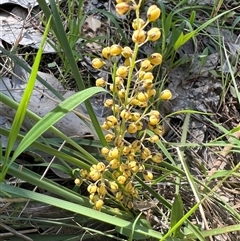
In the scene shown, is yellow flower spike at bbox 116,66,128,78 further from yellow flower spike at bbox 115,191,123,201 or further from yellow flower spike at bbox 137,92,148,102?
yellow flower spike at bbox 115,191,123,201

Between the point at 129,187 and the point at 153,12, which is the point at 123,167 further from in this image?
the point at 153,12

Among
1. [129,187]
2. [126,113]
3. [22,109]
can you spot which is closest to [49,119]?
[22,109]

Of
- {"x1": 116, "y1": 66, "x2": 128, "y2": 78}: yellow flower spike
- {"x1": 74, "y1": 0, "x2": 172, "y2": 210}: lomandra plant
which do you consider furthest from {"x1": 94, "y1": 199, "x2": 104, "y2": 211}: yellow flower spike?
{"x1": 116, "y1": 66, "x2": 128, "y2": 78}: yellow flower spike

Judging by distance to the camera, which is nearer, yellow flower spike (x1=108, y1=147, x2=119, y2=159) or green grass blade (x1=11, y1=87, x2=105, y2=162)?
green grass blade (x1=11, y1=87, x2=105, y2=162)

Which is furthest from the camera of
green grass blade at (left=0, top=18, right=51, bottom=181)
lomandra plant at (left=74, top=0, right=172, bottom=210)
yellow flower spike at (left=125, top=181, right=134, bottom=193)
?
yellow flower spike at (left=125, top=181, right=134, bottom=193)

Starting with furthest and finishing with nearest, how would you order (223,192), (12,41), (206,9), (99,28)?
(206,9) → (99,28) → (12,41) → (223,192)

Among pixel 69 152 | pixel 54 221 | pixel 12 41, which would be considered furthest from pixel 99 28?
pixel 54 221

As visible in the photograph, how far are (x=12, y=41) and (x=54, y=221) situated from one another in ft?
2.15

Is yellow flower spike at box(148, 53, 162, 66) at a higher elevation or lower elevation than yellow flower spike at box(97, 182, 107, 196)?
higher

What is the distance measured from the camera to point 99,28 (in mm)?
1564

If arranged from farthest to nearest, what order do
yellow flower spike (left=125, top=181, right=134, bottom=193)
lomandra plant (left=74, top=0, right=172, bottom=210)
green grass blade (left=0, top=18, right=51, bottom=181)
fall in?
yellow flower spike (left=125, top=181, right=134, bottom=193) → lomandra plant (left=74, top=0, right=172, bottom=210) → green grass blade (left=0, top=18, right=51, bottom=181)

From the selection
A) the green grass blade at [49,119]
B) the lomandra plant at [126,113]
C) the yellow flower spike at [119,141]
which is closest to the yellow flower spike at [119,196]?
the lomandra plant at [126,113]

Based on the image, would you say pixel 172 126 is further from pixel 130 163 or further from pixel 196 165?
pixel 130 163

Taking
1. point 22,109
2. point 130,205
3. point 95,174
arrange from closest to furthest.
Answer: point 22,109
point 95,174
point 130,205
